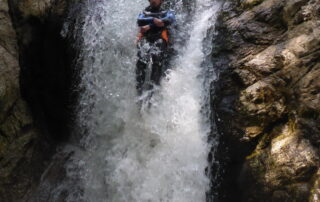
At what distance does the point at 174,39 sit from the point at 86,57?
2.02m

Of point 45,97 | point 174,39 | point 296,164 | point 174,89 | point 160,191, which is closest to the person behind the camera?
point 296,164

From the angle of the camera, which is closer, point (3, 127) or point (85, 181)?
point (3, 127)

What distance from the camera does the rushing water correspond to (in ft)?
16.0

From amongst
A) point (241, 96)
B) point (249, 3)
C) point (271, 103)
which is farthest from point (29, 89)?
point (249, 3)

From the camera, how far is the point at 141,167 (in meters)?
5.06

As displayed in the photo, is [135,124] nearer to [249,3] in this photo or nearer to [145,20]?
[145,20]

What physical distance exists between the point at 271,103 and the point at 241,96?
495 mm

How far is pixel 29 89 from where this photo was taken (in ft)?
15.3

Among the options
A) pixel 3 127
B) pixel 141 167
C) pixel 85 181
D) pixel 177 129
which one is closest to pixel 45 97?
pixel 3 127

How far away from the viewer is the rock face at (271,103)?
3443mm

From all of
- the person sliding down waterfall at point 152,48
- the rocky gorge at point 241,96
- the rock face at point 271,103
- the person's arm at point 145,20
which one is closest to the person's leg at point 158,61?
the person sliding down waterfall at point 152,48

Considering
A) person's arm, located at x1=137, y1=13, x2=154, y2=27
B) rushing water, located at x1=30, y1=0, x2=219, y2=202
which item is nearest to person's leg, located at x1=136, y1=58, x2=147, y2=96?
rushing water, located at x1=30, y1=0, x2=219, y2=202

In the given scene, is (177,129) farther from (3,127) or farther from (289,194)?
(3,127)

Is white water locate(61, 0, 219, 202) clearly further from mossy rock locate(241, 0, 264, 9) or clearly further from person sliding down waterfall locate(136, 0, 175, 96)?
mossy rock locate(241, 0, 264, 9)
